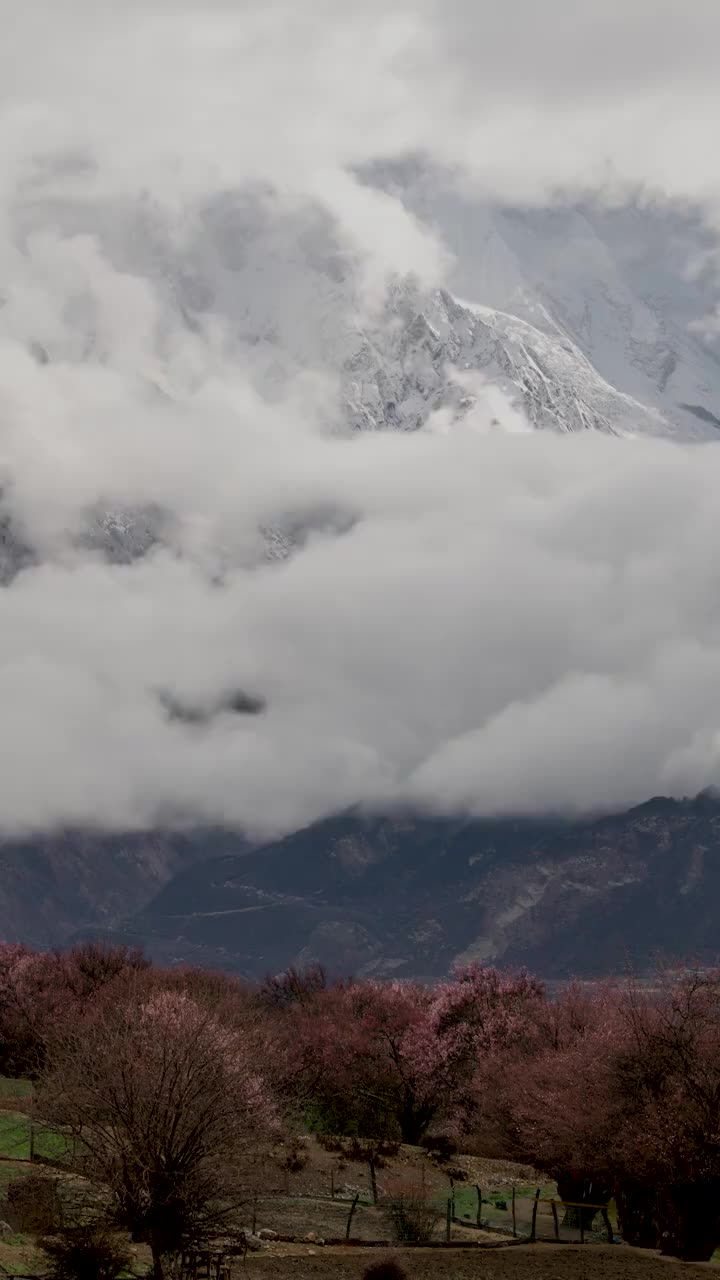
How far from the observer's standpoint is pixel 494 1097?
7412 centimetres

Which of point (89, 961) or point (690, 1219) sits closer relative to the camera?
point (690, 1219)

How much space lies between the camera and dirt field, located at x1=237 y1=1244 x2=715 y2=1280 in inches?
1705

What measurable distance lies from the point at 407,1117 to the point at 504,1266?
5163cm

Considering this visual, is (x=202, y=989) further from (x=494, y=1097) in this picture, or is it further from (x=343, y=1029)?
(x=494, y=1097)

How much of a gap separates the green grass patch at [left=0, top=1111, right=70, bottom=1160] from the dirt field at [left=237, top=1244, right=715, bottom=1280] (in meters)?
16.4

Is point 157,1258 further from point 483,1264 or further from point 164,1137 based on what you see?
point 483,1264

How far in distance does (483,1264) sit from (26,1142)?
84.5 feet

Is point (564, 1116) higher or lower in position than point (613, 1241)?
higher

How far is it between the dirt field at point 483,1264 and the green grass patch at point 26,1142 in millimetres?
16425

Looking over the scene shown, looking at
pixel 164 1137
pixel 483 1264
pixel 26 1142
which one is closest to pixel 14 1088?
pixel 26 1142

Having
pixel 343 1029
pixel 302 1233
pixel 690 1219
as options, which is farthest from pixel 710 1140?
pixel 343 1029

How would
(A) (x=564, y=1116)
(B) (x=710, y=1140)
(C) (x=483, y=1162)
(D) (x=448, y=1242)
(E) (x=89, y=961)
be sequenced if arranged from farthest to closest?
(E) (x=89, y=961)
(C) (x=483, y=1162)
(A) (x=564, y=1116)
(D) (x=448, y=1242)
(B) (x=710, y=1140)

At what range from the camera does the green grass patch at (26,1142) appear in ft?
199

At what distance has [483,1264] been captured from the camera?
46500 millimetres
